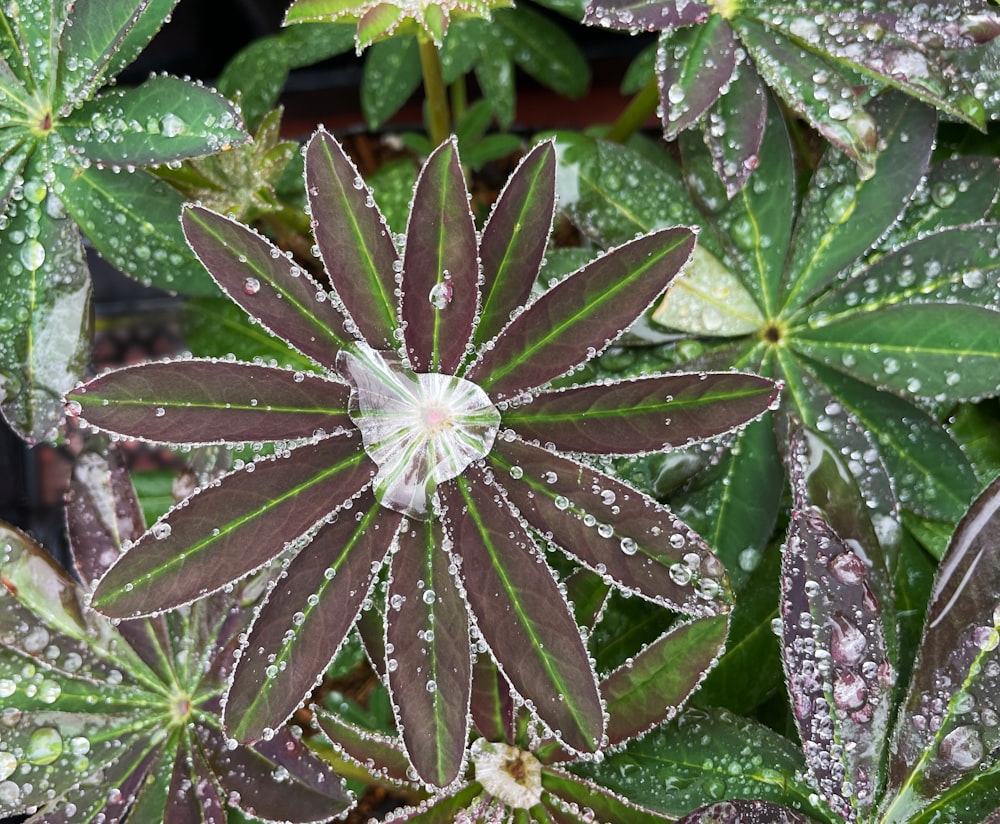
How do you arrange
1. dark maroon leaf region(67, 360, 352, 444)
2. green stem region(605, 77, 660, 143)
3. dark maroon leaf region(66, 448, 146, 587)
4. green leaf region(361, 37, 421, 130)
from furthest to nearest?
green leaf region(361, 37, 421, 130) → green stem region(605, 77, 660, 143) → dark maroon leaf region(66, 448, 146, 587) → dark maroon leaf region(67, 360, 352, 444)

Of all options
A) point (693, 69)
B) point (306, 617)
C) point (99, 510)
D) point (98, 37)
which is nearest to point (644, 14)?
point (693, 69)

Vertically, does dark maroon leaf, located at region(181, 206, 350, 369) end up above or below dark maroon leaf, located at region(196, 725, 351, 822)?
above

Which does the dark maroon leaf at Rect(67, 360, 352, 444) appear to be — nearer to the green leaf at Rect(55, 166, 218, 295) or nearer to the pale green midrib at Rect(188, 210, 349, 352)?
the pale green midrib at Rect(188, 210, 349, 352)

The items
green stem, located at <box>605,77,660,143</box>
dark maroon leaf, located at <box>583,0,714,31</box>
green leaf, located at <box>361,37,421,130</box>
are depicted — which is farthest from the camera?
green leaf, located at <box>361,37,421,130</box>

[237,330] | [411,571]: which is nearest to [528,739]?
[411,571]

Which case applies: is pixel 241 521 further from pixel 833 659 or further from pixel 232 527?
pixel 833 659

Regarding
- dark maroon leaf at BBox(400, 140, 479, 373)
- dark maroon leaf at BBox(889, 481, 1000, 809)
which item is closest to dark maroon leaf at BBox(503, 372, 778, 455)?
dark maroon leaf at BBox(400, 140, 479, 373)
